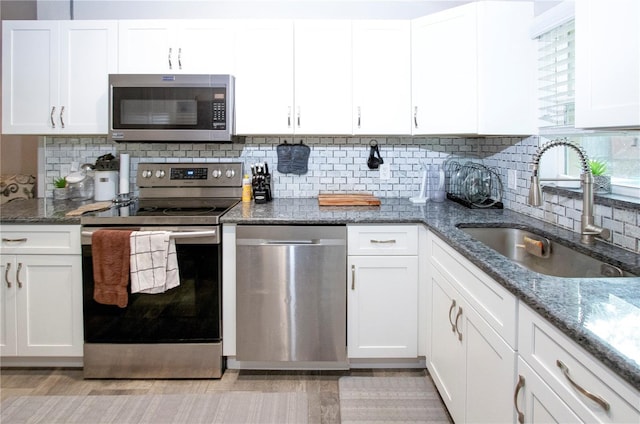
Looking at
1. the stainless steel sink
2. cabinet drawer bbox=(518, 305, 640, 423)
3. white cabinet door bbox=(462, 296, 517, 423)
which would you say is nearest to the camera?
cabinet drawer bbox=(518, 305, 640, 423)

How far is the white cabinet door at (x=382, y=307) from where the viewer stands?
2562 millimetres

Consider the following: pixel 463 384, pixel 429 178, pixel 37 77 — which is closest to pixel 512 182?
pixel 429 178

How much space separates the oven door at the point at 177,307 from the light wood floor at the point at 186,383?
23 centimetres

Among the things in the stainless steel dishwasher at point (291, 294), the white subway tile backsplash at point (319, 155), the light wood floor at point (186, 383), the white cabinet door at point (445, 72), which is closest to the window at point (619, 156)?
the white cabinet door at point (445, 72)

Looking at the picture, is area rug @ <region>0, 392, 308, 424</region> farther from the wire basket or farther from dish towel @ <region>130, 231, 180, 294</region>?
the wire basket

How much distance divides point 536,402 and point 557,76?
68.2 inches

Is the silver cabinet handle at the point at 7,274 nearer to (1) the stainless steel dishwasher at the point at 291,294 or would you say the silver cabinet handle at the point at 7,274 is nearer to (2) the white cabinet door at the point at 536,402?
(1) the stainless steel dishwasher at the point at 291,294

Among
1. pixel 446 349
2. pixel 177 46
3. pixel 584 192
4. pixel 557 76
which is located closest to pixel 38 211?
pixel 177 46

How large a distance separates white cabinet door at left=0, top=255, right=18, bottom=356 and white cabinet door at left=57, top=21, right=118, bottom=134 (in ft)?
2.93

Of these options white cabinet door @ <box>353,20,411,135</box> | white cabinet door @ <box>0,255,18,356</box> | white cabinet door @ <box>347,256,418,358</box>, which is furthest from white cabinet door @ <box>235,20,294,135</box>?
white cabinet door @ <box>0,255,18,356</box>

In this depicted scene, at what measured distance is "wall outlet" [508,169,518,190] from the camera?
271 centimetres

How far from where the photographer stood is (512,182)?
9.05ft

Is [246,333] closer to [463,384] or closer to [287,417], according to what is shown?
[287,417]

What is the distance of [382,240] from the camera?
2.55 meters
